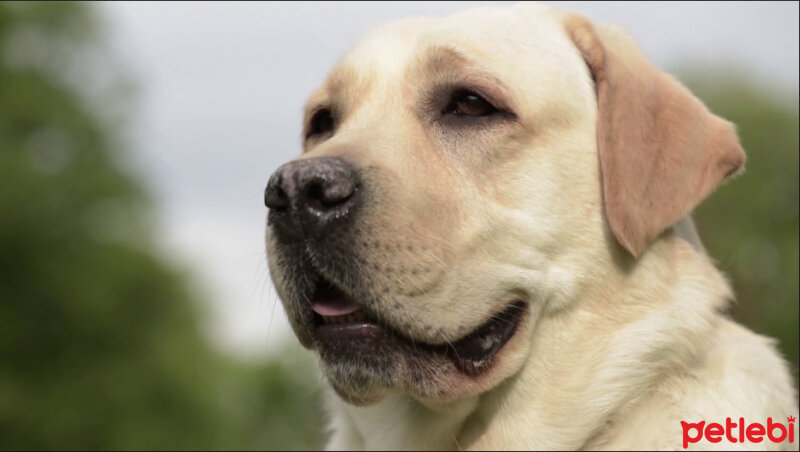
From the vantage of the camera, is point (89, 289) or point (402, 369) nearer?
point (402, 369)

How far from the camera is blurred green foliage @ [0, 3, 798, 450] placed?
28.8 m

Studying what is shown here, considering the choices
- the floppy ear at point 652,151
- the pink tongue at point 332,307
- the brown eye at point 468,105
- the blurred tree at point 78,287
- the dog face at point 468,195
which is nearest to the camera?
the dog face at point 468,195

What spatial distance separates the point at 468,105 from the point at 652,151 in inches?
31.7

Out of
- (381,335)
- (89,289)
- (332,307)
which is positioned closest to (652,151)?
(381,335)

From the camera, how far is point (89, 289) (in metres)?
29.8

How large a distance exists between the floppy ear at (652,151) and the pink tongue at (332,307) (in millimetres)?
1159

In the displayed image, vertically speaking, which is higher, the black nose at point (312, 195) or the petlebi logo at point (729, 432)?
the black nose at point (312, 195)

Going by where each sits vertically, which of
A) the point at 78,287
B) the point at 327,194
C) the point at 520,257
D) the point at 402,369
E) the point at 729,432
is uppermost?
the point at 327,194

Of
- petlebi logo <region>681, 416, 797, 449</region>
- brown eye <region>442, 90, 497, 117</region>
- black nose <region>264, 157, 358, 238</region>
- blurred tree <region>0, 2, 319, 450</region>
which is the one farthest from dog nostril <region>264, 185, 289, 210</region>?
blurred tree <region>0, 2, 319, 450</region>

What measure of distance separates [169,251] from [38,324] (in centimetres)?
579

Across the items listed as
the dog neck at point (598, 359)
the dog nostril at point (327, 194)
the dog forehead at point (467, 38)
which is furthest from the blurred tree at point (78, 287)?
the dog nostril at point (327, 194)

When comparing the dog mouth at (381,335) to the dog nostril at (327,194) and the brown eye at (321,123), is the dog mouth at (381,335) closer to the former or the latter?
the dog nostril at (327,194)

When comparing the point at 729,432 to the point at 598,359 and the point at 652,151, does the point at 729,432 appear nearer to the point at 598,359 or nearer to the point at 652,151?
the point at 598,359

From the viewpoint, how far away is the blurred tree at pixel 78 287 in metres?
28.8
